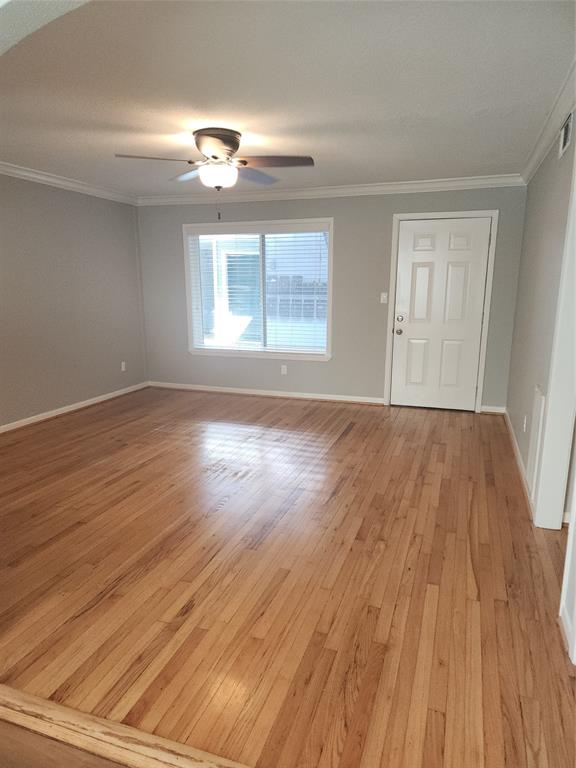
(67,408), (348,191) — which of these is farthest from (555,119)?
(67,408)

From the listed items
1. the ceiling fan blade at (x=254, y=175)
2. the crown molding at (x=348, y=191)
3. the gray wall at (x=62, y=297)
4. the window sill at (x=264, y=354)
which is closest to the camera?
the ceiling fan blade at (x=254, y=175)

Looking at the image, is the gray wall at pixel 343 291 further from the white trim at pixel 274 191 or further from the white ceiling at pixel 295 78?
the white ceiling at pixel 295 78

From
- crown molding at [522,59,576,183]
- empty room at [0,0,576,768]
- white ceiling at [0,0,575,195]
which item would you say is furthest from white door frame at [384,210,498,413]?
white ceiling at [0,0,575,195]

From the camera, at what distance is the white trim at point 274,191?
445 centimetres

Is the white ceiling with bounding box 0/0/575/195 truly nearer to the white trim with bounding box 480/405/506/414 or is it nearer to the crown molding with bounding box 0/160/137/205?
the crown molding with bounding box 0/160/137/205

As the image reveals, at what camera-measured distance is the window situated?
5.42 m

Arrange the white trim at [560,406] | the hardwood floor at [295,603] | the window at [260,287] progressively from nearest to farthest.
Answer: the hardwood floor at [295,603] < the white trim at [560,406] < the window at [260,287]

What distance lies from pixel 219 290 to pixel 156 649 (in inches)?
185

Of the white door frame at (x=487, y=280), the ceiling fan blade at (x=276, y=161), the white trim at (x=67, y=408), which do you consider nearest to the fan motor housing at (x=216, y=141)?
the ceiling fan blade at (x=276, y=161)

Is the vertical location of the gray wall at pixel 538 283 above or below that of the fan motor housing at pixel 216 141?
below

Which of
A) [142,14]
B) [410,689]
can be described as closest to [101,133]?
[142,14]

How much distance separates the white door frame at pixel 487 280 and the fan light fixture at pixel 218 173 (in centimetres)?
236

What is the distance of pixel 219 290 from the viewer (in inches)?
233

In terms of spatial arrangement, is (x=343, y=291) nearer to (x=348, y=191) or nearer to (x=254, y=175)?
(x=348, y=191)
